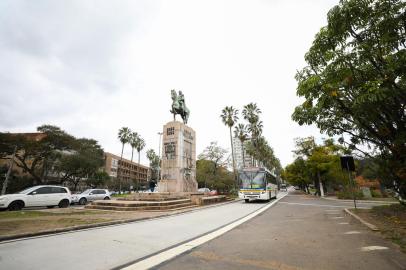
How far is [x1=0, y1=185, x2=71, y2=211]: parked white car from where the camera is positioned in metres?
13.7

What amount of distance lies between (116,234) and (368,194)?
3020cm

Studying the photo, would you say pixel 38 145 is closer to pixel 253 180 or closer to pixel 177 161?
pixel 177 161

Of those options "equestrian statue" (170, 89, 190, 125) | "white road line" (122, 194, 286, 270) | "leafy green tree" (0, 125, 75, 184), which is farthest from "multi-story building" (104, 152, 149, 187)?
"white road line" (122, 194, 286, 270)

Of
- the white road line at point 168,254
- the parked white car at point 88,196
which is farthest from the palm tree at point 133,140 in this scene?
the white road line at point 168,254

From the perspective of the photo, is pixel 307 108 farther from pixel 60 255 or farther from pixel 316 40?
pixel 60 255

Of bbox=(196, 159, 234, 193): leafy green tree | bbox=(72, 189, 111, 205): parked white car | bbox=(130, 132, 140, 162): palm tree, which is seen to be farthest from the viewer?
bbox=(130, 132, 140, 162): palm tree

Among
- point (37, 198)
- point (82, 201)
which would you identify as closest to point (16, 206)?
point (37, 198)

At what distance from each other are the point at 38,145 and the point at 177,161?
90.8ft

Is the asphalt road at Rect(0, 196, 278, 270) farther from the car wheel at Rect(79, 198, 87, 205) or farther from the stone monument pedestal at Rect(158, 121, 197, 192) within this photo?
the car wheel at Rect(79, 198, 87, 205)

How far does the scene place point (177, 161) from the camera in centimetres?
1998

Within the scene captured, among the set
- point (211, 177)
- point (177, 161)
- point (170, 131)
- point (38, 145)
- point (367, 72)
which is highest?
point (38, 145)

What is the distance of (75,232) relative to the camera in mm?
7387

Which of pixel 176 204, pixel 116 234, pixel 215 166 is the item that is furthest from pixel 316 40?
pixel 215 166

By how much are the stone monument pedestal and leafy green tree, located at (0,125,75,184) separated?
25.6 meters
